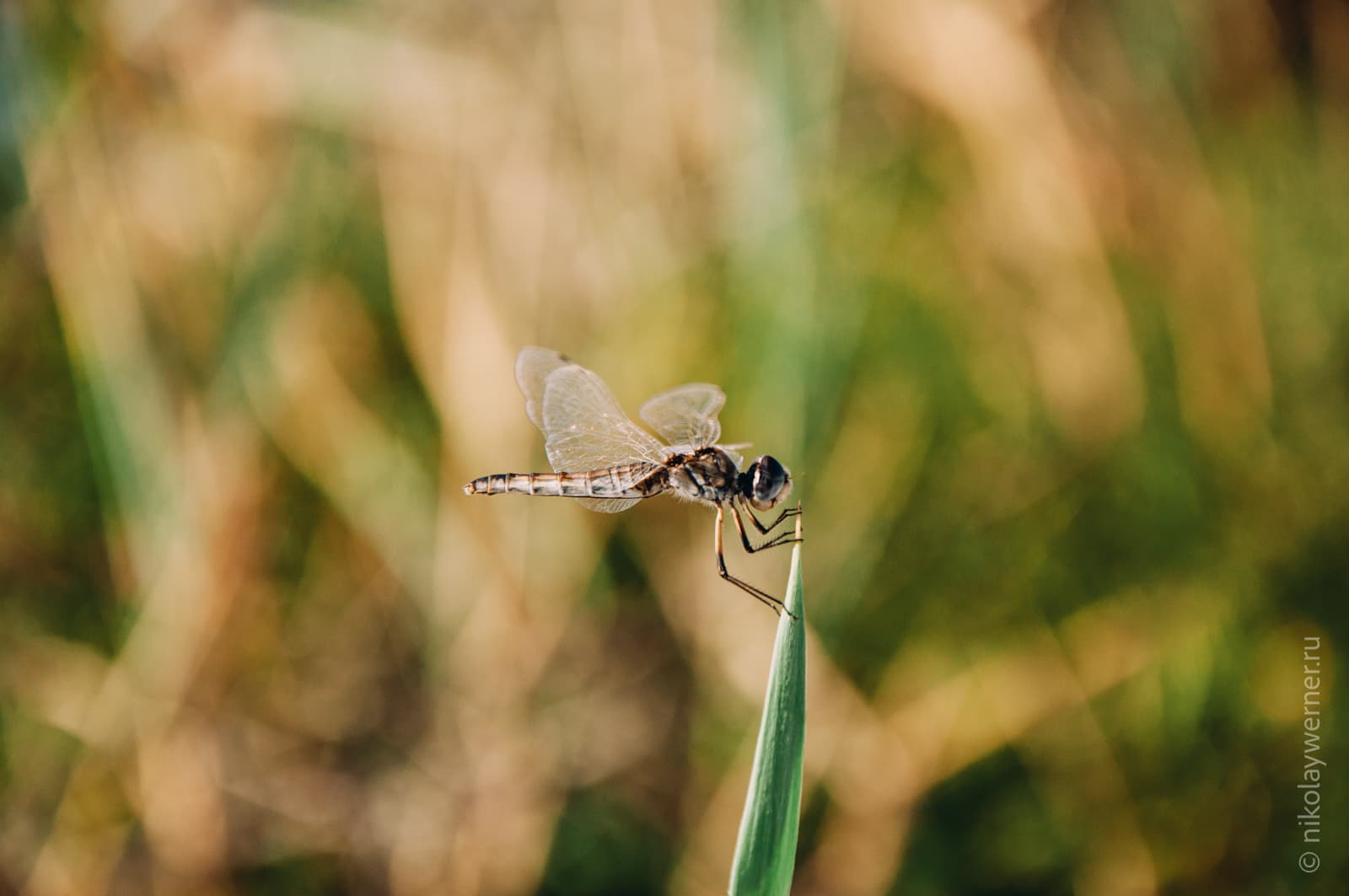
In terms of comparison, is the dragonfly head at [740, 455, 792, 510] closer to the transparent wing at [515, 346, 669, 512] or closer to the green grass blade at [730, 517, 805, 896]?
the transparent wing at [515, 346, 669, 512]

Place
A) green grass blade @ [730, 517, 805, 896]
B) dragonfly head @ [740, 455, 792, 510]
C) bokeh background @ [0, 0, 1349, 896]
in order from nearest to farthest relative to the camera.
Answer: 1. green grass blade @ [730, 517, 805, 896]
2. dragonfly head @ [740, 455, 792, 510]
3. bokeh background @ [0, 0, 1349, 896]

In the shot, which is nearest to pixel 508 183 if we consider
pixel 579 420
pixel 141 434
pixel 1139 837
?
pixel 141 434

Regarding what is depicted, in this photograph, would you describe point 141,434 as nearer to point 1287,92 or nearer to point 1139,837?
point 1139,837

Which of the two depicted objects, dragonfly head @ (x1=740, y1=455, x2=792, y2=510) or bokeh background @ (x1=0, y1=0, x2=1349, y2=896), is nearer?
dragonfly head @ (x1=740, y1=455, x2=792, y2=510)

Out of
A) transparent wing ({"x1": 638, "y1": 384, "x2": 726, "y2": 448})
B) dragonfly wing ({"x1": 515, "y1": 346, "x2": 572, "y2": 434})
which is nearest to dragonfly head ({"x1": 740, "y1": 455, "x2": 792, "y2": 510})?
transparent wing ({"x1": 638, "y1": 384, "x2": 726, "y2": 448})

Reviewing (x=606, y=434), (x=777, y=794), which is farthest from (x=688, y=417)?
(x=777, y=794)

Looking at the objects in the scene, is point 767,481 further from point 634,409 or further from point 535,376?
point 634,409
